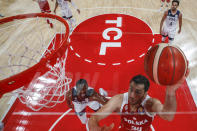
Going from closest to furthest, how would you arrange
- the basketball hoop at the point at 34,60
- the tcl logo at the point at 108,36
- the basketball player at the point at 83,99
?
the basketball hoop at the point at 34,60, the basketball player at the point at 83,99, the tcl logo at the point at 108,36

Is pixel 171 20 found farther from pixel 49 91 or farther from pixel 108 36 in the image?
pixel 49 91

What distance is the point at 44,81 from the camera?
2707mm

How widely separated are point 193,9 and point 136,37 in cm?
254

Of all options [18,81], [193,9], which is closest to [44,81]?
[18,81]

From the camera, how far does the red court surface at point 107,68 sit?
222 cm

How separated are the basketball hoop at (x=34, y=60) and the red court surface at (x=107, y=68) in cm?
22

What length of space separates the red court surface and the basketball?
30 centimetres

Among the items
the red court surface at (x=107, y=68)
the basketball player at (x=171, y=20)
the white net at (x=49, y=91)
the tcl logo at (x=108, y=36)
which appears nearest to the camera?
the red court surface at (x=107, y=68)

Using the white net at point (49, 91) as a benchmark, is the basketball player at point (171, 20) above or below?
above

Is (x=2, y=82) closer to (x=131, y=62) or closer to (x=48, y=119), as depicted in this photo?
(x=48, y=119)

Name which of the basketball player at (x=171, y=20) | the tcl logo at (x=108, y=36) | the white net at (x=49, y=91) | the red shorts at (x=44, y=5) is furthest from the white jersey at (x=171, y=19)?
the red shorts at (x=44, y=5)

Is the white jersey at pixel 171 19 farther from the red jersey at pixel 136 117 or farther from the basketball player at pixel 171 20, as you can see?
the red jersey at pixel 136 117

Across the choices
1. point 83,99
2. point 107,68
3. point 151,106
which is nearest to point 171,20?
point 107,68

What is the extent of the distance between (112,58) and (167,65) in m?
1.67
